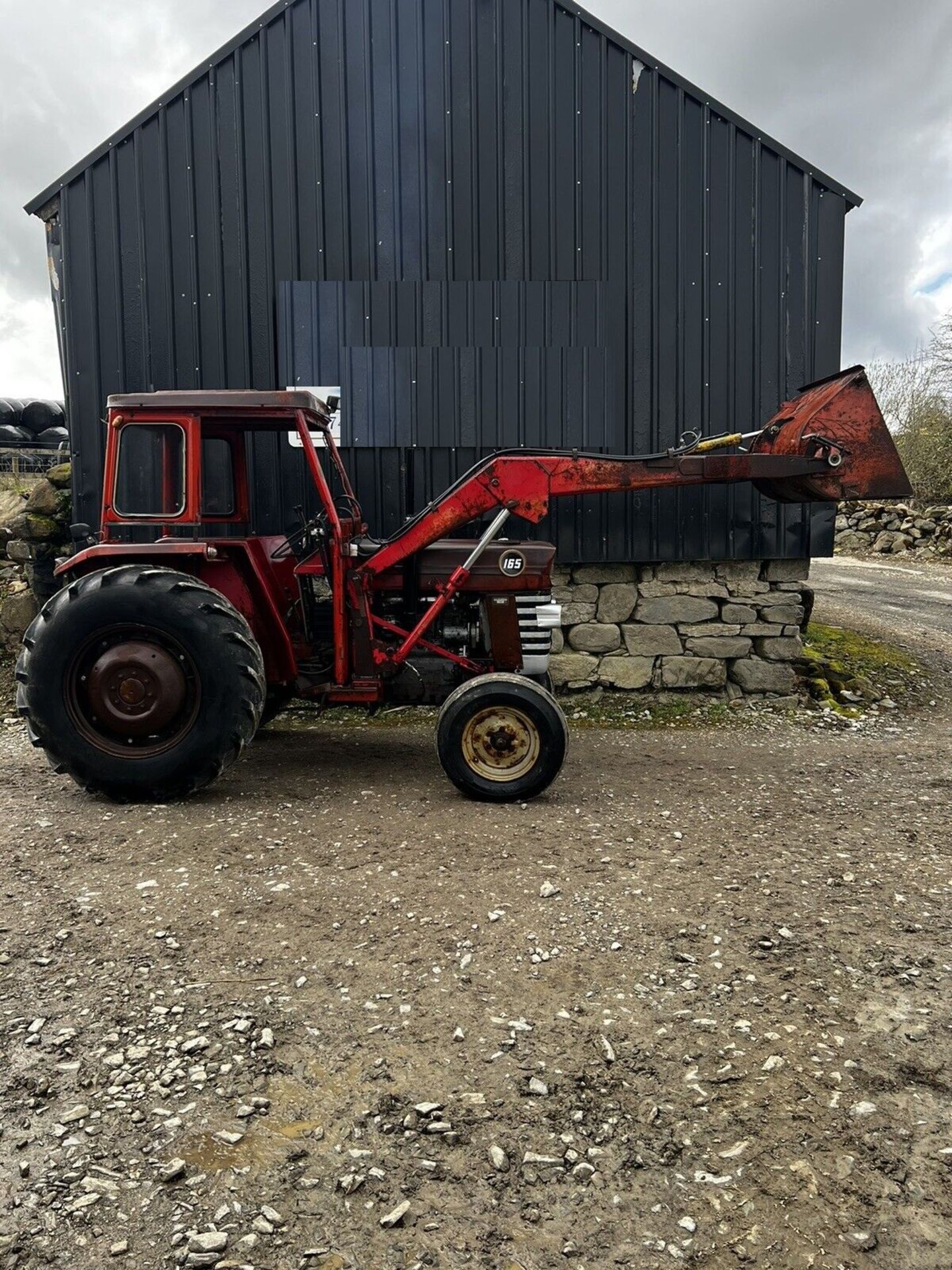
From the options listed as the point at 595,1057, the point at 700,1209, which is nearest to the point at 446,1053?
the point at 595,1057

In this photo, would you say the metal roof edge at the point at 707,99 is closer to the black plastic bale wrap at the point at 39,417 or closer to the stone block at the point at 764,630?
the stone block at the point at 764,630

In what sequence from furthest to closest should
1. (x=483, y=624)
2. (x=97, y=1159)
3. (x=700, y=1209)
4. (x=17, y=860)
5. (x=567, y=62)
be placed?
1. (x=567, y=62)
2. (x=483, y=624)
3. (x=17, y=860)
4. (x=97, y=1159)
5. (x=700, y=1209)

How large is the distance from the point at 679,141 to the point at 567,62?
3.36ft

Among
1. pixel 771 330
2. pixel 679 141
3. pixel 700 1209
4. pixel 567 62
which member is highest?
pixel 567 62

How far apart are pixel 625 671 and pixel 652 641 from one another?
317 millimetres

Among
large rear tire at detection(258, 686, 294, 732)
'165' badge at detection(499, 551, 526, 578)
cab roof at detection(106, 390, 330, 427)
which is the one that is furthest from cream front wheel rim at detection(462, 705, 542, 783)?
cab roof at detection(106, 390, 330, 427)

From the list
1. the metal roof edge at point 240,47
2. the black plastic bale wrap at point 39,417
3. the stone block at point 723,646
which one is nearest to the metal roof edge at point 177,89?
the metal roof edge at point 240,47

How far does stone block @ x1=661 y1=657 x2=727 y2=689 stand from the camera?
727 centimetres

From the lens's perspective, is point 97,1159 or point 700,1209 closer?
point 700,1209

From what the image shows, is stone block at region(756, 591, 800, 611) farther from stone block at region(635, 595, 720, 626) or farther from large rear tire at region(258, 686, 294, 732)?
large rear tire at region(258, 686, 294, 732)

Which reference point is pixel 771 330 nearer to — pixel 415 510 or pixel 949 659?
pixel 415 510

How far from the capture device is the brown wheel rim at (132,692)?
4.70 metres

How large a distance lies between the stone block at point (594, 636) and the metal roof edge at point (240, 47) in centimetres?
380

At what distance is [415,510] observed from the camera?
696 centimetres
